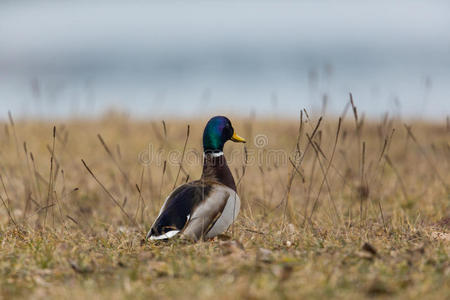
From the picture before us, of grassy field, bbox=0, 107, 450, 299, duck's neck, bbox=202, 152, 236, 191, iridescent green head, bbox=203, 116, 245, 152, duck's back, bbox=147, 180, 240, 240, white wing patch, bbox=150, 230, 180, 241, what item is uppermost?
iridescent green head, bbox=203, 116, 245, 152

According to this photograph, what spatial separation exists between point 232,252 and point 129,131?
7.99 metres

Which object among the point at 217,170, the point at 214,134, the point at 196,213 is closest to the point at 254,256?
the point at 196,213

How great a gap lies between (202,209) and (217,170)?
59 cm

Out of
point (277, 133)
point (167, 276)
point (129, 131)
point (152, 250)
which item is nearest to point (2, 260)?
point (152, 250)

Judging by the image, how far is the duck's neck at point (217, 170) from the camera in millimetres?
4883

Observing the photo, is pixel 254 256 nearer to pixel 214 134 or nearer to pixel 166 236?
pixel 166 236

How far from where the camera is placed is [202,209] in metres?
4.41

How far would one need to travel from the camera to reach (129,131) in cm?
1159

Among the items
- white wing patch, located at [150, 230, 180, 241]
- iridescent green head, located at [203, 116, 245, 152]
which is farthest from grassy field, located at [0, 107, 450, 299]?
iridescent green head, located at [203, 116, 245, 152]

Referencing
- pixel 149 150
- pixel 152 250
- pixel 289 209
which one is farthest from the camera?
pixel 149 150

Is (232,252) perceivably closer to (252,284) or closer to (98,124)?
(252,284)

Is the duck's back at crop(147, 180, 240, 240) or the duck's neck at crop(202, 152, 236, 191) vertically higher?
the duck's neck at crop(202, 152, 236, 191)

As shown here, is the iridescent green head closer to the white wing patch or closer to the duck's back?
the duck's back

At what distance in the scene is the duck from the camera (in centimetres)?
434
